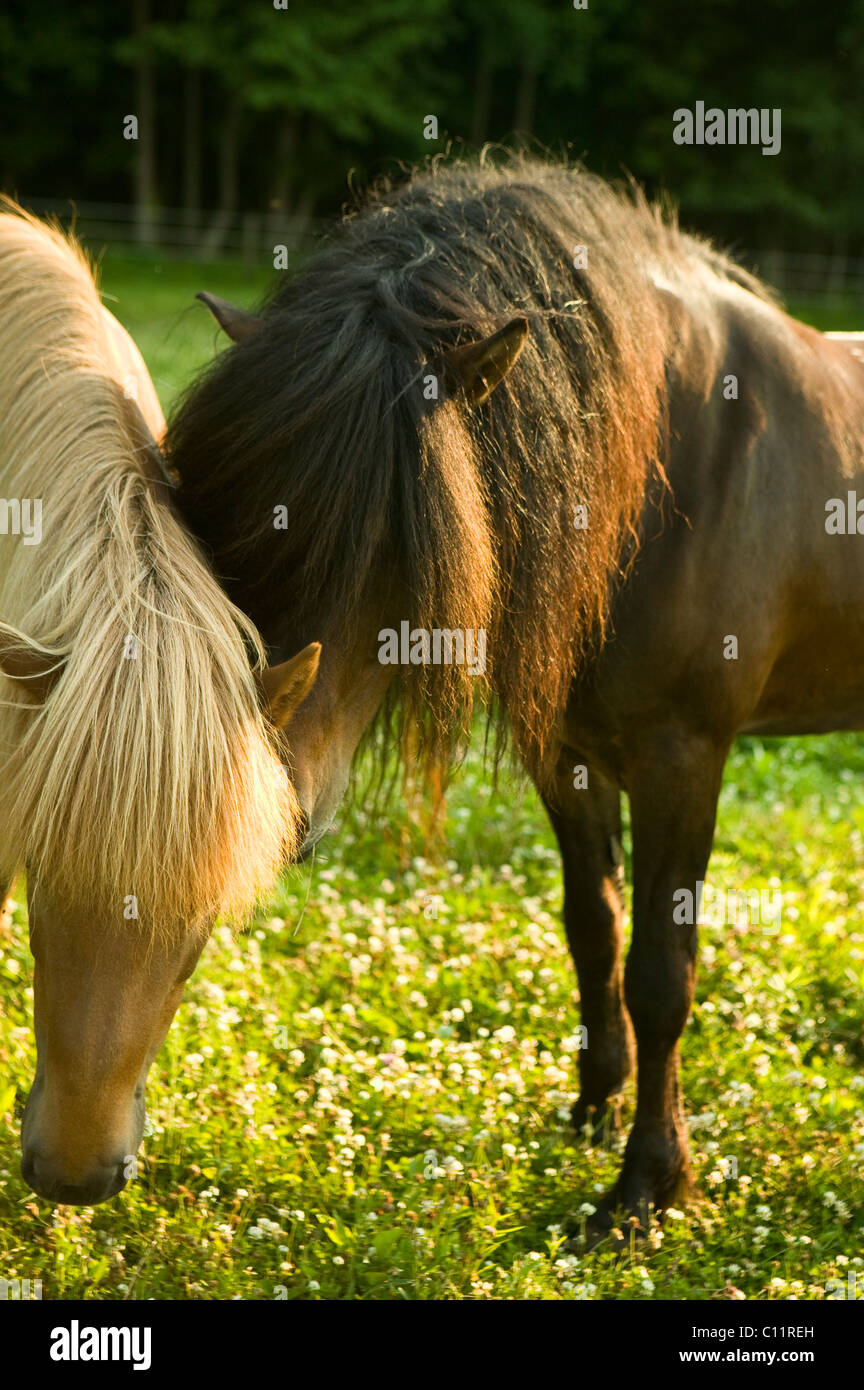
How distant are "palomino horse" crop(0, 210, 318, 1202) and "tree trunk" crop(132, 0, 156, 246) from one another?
2554cm

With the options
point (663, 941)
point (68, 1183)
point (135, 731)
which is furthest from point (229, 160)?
point (68, 1183)

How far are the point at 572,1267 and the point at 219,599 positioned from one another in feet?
5.54

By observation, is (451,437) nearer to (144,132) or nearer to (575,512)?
(575,512)

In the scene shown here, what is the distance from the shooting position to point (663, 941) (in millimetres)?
3066

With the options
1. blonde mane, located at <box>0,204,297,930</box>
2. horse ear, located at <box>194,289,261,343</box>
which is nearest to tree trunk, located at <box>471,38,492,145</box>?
horse ear, located at <box>194,289,261,343</box>

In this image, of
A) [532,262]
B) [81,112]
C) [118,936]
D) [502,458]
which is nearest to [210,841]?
[118,936]

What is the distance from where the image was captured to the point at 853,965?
14.2 feet

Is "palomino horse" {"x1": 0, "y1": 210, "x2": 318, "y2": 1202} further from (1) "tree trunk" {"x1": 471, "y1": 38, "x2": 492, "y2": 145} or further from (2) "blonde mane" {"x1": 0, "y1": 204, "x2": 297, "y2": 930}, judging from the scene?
(1) "tree trunk" {"x1": 471, "y1": 38, "x2": 492, "y2": 145}

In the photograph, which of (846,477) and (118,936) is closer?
(118,936)

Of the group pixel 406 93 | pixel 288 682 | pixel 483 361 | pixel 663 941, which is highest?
pixel 406 93

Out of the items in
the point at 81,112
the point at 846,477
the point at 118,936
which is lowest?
the point at 118,936

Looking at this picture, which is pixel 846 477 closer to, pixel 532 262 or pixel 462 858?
pixel 532 262

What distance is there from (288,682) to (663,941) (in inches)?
57.0

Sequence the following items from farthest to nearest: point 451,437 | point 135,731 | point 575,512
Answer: point 575,512
point 451,437
point 135,731
